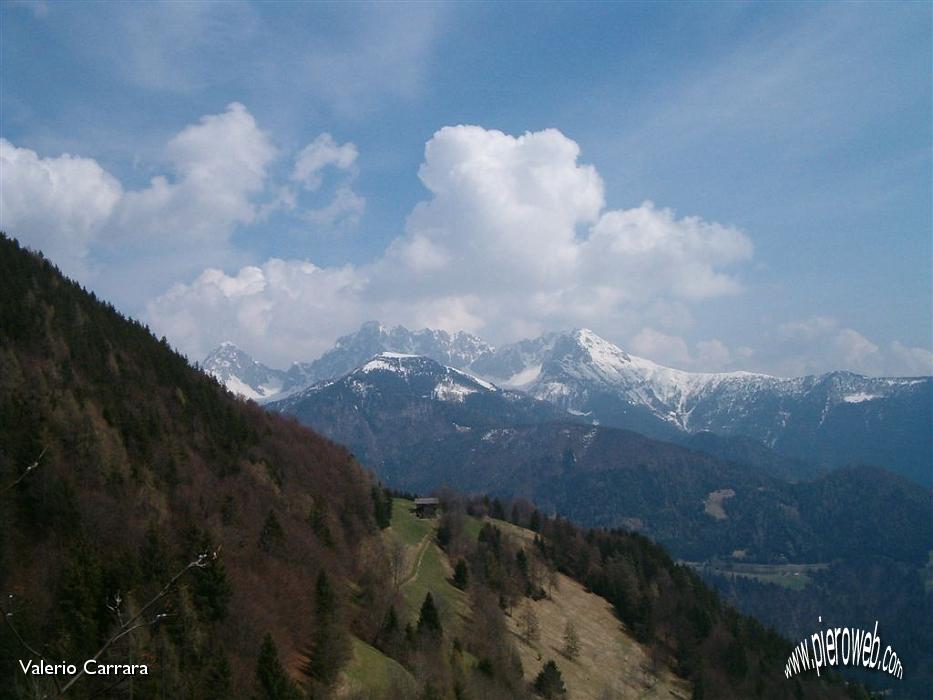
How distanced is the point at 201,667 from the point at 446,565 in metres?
69.4

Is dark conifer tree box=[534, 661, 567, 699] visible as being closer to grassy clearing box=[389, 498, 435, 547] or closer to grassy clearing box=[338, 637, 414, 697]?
grassy clearing box=[338, 637, 414, 697]

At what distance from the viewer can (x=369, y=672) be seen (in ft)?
180

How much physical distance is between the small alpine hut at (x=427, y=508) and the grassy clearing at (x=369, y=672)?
76.4m

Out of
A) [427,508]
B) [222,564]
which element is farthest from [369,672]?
[427,508]

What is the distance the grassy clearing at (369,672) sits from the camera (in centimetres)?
5162

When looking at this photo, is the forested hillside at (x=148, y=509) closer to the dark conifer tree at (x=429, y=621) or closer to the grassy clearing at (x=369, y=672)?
the grassy clearing at (x=369, y=672)

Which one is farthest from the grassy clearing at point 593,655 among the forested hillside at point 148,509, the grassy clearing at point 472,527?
the forested hillside at point 148,509

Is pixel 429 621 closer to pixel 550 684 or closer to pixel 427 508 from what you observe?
pixel 550 684

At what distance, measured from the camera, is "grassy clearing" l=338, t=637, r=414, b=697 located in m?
51.6

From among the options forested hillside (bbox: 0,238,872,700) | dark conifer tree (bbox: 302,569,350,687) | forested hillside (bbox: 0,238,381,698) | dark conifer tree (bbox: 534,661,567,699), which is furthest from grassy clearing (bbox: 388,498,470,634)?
dark conifer tree (bbox: 302,569,350,687)

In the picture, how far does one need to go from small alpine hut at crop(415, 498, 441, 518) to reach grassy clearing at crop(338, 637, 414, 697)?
251 feet

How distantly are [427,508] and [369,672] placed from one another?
85688 millimetres

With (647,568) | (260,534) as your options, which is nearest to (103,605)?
(260,534)

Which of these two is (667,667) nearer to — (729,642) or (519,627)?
(729,642)
